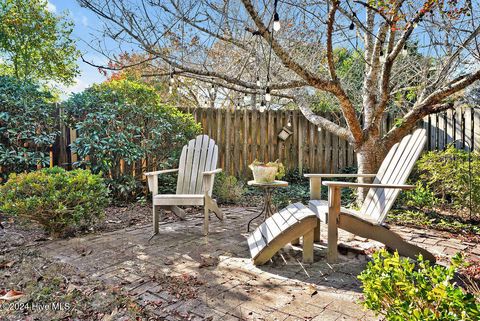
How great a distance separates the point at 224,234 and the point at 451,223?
2.57m

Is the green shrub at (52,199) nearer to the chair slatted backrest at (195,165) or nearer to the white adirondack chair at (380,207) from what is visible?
the chair slatted backrest at (195,165)

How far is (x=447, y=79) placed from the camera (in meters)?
4.69

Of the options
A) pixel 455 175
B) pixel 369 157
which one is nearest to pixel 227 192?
pixel 369 157

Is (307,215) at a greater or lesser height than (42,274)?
greater

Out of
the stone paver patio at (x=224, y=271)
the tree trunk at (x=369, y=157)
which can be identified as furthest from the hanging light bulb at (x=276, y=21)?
the tree trunk at (x=369, y=157)

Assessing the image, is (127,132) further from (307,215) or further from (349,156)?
(349,156)

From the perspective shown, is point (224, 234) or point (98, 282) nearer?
point (98, 282)

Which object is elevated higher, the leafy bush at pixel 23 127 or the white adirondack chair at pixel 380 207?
the leafy bush at pixel 23 127

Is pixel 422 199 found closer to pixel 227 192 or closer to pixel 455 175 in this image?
pixel 455 175

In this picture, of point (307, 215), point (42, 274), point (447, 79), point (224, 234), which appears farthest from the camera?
point (447, 79)

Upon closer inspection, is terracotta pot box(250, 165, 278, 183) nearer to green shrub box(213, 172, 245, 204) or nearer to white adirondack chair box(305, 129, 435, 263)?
white adirondack chair box(305, 129, 435, 263)

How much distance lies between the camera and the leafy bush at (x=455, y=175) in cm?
377

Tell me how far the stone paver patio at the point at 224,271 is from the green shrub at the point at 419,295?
0.56 m

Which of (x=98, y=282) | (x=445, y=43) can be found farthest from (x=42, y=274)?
(x=445, y=43)
